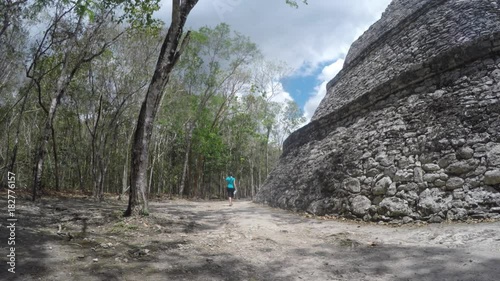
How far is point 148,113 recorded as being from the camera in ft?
21.5

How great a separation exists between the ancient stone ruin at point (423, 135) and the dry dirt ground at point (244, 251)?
0.74 metres

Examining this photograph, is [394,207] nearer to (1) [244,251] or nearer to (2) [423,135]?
(2) [423,135]

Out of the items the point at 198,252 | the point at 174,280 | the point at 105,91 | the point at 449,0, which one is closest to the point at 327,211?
the point at 198,252

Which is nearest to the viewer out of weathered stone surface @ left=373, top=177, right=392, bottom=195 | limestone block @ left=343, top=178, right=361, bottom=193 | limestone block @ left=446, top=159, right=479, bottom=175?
limestone block @ left=446, top=159, right=479, bottom=175

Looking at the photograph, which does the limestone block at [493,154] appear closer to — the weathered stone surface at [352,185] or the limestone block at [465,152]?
the limestone block at [465,152]

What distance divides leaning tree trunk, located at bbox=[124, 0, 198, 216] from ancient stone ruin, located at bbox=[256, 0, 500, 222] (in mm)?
4598

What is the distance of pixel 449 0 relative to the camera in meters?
8.73

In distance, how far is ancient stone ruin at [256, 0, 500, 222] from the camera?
18.7 ft

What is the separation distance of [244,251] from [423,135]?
470cm

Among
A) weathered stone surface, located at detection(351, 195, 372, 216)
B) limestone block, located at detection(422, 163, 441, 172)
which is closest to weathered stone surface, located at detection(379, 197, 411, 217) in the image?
weathered stone surface, located at detection(351, 195, 372, 216)

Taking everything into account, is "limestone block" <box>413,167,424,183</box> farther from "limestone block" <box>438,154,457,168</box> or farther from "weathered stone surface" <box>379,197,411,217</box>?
"weathered stone surface" <box>379,197,411,217</box>

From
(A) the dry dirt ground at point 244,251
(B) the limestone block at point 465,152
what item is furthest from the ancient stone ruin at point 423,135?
(A) the dry dirt ground at point 244,251

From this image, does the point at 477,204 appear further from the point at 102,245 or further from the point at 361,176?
the point at 102,245

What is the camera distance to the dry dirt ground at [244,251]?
3537 millimetres
